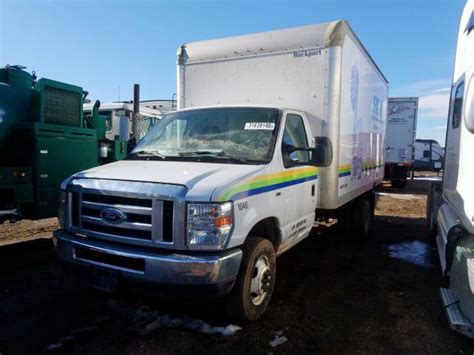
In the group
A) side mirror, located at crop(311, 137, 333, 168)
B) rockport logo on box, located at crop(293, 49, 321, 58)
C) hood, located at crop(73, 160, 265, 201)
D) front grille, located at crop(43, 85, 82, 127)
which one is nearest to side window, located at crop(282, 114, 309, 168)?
side mirror, located at crop(311, 137, 333, 168)

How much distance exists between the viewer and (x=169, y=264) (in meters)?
2.94

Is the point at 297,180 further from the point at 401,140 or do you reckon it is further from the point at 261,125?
the point at 401,140

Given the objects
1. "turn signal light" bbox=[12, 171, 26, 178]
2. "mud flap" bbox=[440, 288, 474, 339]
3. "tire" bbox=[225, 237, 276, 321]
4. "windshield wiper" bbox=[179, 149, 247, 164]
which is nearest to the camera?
"mud flap" bbox=[440, 288, 474, 339]

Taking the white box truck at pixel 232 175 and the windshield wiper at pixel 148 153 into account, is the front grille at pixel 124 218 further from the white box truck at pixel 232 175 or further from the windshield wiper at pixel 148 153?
the windshield wiper at pixel 148 153

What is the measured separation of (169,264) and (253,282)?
3.34 feet

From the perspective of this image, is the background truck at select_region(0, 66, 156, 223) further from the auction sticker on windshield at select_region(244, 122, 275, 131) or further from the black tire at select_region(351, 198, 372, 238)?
the black tire at select_region(351, 198, 372, 238)

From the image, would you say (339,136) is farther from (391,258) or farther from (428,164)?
(428,164)

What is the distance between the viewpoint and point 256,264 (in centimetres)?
359

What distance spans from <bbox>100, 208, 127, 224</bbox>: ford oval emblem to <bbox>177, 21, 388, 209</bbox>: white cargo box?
83.4 inches

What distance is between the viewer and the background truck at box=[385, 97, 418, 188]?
1706 centimetres

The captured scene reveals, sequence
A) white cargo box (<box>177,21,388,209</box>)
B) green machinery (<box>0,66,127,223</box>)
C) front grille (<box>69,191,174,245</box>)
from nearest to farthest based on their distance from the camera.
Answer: front grille (<box>69,191,174,245</box>) → white cargo box (<box>177,21,388,209</box>) → green machinery (<box>0,66,127,223</box>)

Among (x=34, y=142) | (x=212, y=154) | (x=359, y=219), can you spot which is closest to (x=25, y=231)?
(x=34, y=142)

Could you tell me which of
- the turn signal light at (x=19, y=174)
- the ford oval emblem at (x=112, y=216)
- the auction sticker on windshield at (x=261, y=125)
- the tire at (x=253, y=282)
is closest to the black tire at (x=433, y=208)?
the auction sticker on windshield at (x=261, y=125)

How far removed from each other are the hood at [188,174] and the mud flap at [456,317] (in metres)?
2.23
